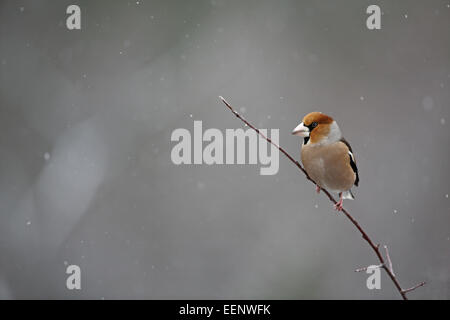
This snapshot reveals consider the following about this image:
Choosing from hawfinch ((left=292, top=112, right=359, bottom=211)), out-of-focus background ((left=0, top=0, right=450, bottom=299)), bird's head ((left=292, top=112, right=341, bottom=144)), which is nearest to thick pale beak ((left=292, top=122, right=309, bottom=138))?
bird's head ((left=292, top=112, right=341, bottom=144))

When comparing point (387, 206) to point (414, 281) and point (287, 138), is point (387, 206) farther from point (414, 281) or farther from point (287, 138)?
point (287, 138)

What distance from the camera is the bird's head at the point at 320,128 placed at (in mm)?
1961

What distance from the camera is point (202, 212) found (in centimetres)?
566

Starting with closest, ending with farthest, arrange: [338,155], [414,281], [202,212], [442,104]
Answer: [338,155] < [414,281] < [442,104] < [202,212]

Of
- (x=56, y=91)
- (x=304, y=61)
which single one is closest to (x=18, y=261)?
(x=56, y=91)

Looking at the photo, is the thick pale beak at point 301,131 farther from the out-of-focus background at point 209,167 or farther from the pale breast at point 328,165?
the out-of-focus background at point 209,167

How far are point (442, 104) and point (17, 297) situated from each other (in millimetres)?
4463

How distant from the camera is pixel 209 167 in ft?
18.9

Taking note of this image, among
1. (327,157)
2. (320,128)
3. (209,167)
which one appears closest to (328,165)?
(327,157)

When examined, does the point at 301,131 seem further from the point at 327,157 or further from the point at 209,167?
the point at 209,167

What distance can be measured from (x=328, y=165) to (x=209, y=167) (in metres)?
3.76

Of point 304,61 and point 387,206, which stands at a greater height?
point 304,61

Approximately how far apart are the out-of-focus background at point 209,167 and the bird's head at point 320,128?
9.61 ft

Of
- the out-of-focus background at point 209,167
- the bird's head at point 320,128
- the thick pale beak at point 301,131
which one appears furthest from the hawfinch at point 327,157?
the out-of-focus background at point 209,167
